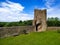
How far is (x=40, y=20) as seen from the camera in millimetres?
20438

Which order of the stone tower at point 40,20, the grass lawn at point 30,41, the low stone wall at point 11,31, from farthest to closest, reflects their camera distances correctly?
the stone tower at point 40,20 < the low stone wall at point 11,31 < the grass lawn at point 30,41

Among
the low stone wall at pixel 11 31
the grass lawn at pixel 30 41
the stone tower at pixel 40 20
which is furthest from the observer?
the stone tower at pixel 40 20

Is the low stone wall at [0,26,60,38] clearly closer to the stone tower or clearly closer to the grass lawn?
the grass lawn

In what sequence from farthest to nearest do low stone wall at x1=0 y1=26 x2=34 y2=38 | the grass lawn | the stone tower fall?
the stone tower < low stone wall at x1=0 y1=26 x2=34 y2=38 < the grass lawn

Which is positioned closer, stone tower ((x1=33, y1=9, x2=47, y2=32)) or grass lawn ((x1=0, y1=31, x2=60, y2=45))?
grass lawn ((x1=0, y1=31, x2=60, y2=45))

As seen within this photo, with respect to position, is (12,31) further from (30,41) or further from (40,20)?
(40,20)

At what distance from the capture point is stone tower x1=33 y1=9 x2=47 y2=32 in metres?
20.2

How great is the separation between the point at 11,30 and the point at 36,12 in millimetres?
8942

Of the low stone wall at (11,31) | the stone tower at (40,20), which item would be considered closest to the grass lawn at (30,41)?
the low stone wall at (11,31)

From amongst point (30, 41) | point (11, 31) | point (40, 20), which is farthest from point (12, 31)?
point (40, 20)

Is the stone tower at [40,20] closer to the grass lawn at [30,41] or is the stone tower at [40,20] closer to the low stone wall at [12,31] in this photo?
the low stone wall at [12,31]

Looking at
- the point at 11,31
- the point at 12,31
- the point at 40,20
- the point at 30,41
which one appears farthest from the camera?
the point at 40,20

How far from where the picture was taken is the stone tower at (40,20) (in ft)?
66.2

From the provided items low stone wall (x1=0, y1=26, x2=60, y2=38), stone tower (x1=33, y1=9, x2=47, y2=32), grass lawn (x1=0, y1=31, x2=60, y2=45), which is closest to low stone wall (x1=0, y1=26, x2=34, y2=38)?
low stone wall (x1=0, y1=26, x2=60, y2=38)
